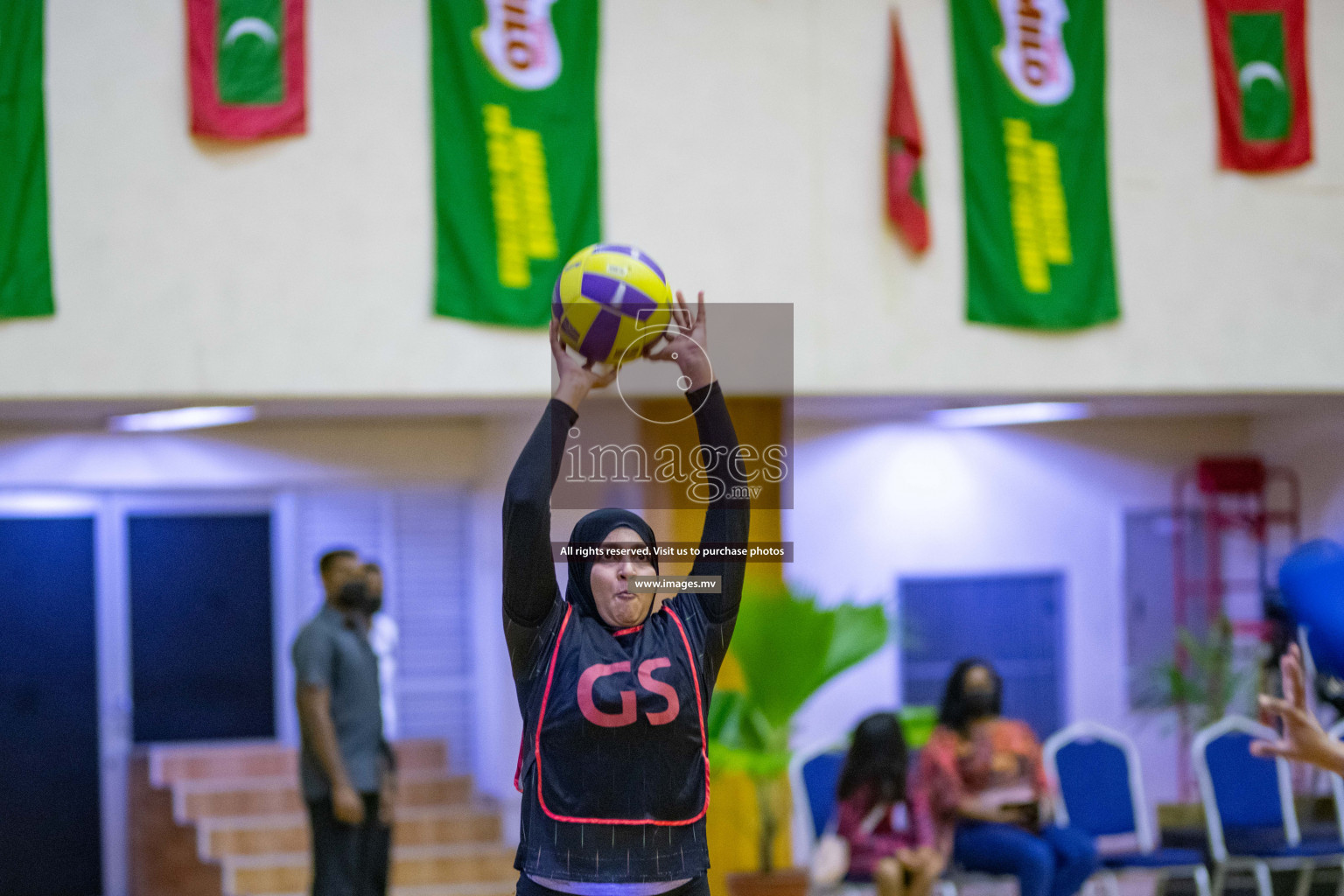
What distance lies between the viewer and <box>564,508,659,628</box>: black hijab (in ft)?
8.55

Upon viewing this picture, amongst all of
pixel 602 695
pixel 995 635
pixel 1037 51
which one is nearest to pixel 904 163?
pixel 1037 51

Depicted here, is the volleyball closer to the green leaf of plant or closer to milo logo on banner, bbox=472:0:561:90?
the green leaf of plant

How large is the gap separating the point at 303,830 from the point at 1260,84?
21.7 ft

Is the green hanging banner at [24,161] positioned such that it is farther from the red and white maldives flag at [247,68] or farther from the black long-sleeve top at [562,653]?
the black long-sleeve top at [562,653]

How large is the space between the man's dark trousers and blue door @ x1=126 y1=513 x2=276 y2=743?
2974 millimetres

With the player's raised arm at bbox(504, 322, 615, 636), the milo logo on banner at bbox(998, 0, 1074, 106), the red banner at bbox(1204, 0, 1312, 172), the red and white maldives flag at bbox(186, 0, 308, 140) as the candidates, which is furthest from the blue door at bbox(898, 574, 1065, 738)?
the player's raised arm at bbox(504, 322, 615, 636)

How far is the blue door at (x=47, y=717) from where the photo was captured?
25.3 feet

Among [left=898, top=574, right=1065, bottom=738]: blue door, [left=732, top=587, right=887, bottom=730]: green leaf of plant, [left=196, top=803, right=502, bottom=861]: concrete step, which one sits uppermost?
[left=732, top=587, right=887, bottom=730]: green leaf of plant

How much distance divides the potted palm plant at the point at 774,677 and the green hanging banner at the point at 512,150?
1.67 meters

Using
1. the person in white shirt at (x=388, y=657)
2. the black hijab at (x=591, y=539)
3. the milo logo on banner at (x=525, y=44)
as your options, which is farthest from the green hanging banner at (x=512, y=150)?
the black hijab at (x=591, y=539)

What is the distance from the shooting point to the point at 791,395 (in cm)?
623

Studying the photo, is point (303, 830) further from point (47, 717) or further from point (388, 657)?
point (47, 717)

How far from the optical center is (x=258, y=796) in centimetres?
778

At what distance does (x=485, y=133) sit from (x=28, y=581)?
13.3ft
